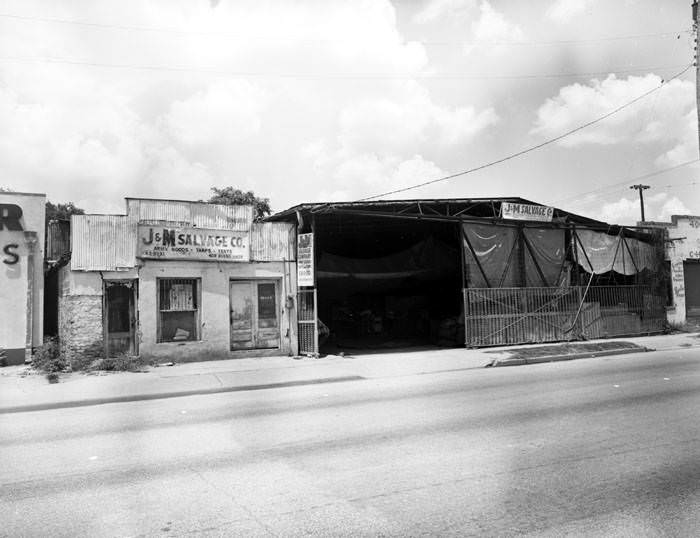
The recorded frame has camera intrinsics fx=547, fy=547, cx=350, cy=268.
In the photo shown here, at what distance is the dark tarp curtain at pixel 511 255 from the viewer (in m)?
18.7

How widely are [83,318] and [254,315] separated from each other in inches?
178

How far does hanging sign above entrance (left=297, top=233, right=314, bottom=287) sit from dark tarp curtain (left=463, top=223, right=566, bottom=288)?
224 inches

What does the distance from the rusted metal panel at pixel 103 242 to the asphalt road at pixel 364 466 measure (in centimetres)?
581

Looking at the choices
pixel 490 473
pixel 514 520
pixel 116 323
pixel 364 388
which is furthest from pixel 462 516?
pixel 116 323

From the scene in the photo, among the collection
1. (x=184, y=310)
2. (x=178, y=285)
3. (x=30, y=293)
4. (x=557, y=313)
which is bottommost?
(x=557, y=313)

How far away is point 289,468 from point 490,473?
201 centimetres

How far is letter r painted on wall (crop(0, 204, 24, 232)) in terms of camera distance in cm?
1461

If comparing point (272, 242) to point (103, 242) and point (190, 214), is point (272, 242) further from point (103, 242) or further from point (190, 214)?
point (103, 242)

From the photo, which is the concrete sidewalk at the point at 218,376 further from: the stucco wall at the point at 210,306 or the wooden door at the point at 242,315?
the wooden door at the point at 242,315

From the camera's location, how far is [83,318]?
14.3 m

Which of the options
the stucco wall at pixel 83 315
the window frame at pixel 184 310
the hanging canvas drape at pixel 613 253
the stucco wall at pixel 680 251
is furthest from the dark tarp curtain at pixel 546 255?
the stucco wall at pixel 83 315

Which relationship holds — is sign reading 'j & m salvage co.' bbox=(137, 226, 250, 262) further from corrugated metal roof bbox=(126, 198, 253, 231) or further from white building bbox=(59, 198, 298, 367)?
corrugated metal roof bbox=(126, 198, 253, 231)

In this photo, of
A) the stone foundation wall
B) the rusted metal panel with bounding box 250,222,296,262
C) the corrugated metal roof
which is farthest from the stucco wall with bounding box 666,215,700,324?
the stone foundation wall

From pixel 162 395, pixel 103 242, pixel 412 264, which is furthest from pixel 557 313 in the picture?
pixel 103 242
